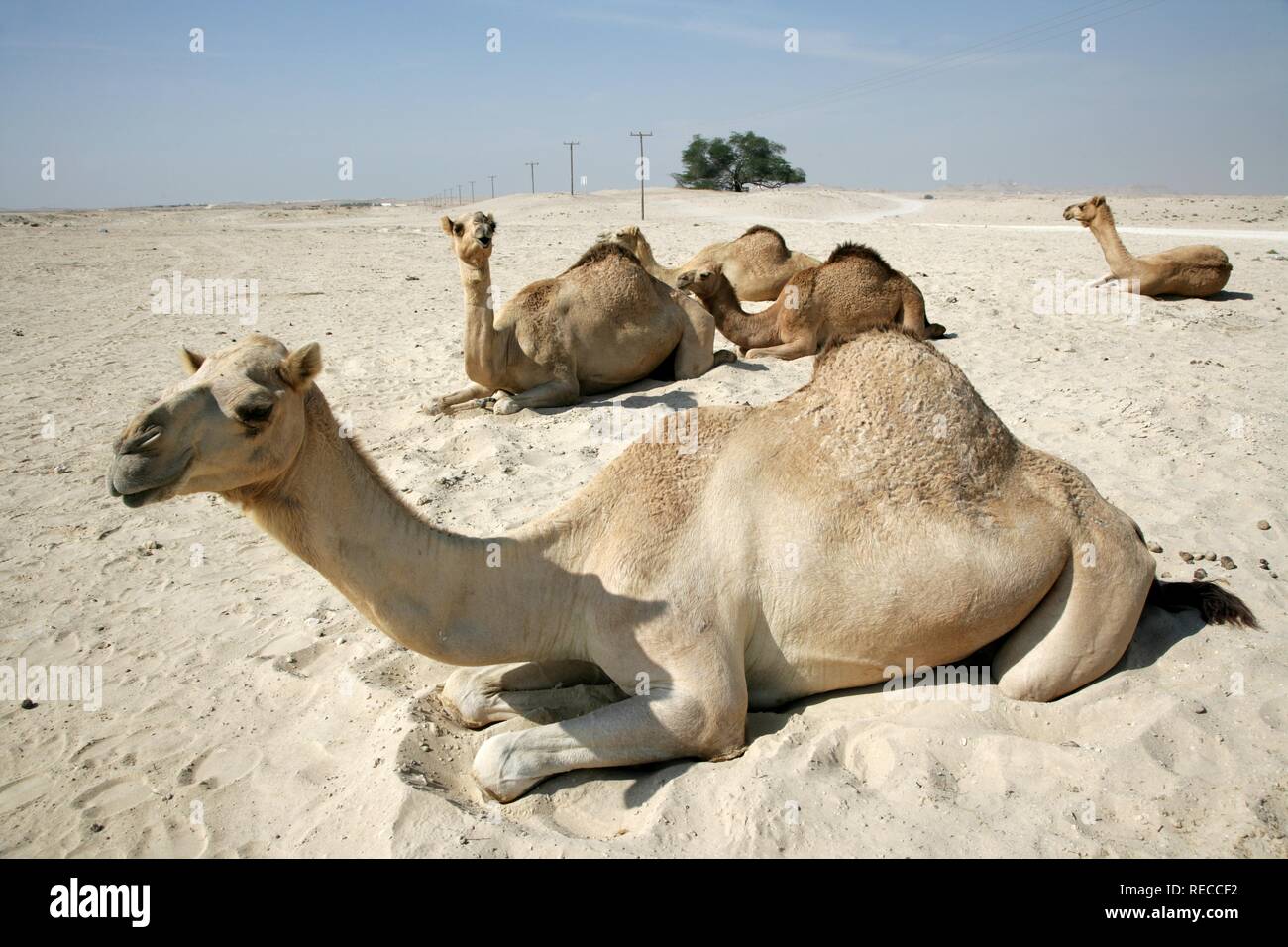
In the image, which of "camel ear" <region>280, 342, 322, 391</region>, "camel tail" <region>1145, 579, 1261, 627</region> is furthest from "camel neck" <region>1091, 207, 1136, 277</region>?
"camel ear" <region>280, 342, 322, 391</region>

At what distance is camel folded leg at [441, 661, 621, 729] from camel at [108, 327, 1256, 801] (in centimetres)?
1

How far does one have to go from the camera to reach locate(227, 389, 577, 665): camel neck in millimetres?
3463

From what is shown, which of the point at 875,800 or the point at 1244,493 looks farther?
the point at 1244,493

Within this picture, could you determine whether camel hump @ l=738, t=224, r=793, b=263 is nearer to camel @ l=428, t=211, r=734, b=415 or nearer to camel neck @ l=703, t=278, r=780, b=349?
camel neck @ l=703, t=278, r=780, b=349

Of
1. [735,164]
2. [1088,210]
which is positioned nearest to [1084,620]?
[1088,210]

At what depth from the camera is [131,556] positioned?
616 centimetres

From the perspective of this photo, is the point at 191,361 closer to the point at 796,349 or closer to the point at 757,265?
the point at 796,349

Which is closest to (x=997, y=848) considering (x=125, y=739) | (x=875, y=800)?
(x=875, y=800)

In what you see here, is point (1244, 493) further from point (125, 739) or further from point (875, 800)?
point (125, 739)

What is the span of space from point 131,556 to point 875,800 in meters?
5.15

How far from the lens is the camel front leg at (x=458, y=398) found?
913 cm

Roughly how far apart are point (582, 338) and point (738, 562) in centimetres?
611

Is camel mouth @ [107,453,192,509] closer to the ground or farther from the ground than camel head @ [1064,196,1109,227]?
closer to the ground

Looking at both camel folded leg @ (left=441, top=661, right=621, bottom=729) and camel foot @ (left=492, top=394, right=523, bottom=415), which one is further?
camel foot @ (left=492, top=394, right=523, bottom=415)
